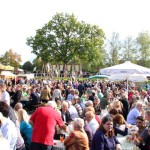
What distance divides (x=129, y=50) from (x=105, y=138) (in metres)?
74.0

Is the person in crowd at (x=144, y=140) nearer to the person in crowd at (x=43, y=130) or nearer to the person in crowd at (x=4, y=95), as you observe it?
the person in crowd at (x=43, y=130)

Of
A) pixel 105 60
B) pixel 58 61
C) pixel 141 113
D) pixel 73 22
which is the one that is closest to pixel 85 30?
pixel 73 22

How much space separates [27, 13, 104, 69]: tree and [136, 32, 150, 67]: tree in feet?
44.5

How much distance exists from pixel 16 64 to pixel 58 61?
3440 cm

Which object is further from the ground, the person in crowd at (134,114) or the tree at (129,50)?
the tree at (129,50)

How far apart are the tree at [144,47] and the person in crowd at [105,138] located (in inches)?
2904

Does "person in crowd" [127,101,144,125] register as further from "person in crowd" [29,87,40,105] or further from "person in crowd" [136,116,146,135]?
"person in crowd" [29,87,40,105]

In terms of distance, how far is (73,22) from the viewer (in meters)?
68.0

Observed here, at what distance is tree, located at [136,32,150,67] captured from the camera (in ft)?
257

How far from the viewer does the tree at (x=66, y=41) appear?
6700cm

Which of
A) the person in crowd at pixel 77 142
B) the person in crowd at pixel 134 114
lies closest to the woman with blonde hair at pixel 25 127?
the person in crowd at pixel 77 142

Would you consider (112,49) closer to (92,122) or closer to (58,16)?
(58,16)

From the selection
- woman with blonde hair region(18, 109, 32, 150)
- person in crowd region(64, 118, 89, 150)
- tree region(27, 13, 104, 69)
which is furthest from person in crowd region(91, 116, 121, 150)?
tree region(27, 13, 104, 69)

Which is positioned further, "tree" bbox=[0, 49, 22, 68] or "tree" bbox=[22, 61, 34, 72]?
"tree" bbox=[22, 61, 34, 72]
